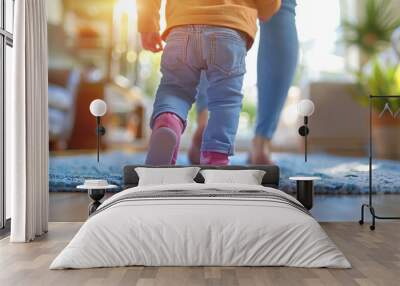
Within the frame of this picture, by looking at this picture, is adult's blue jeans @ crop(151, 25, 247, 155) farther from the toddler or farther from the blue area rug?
the blue area rug

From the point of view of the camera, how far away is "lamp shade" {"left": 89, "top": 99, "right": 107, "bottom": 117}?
6.48 meters

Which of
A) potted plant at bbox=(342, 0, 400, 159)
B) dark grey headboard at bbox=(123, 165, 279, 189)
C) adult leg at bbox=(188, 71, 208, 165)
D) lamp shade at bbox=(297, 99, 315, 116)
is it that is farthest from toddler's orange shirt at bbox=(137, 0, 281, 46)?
dark grey headboard at bbox=(123, 165, 279, 189)

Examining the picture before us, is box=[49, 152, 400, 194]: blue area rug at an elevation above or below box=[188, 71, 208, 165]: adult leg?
below

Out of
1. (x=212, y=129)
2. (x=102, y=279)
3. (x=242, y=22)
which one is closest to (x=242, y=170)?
(x=212, y=129)

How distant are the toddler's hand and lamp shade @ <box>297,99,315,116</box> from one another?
1.77 meters

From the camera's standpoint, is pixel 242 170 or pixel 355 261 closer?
pixel 355 261

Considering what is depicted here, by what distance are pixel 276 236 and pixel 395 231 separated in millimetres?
2346

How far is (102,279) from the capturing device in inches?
147

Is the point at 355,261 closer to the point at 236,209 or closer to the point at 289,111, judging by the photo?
the point at 236,209

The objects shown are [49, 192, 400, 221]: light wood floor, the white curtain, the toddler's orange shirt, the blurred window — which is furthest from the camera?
[49, 192, 400, 221]: light wood floor

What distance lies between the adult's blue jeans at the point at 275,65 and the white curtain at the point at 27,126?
251cm

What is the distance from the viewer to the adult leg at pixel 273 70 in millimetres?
6562

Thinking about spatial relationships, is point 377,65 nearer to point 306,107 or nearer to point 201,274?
point 306,107

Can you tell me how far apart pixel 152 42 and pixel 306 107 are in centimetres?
197
